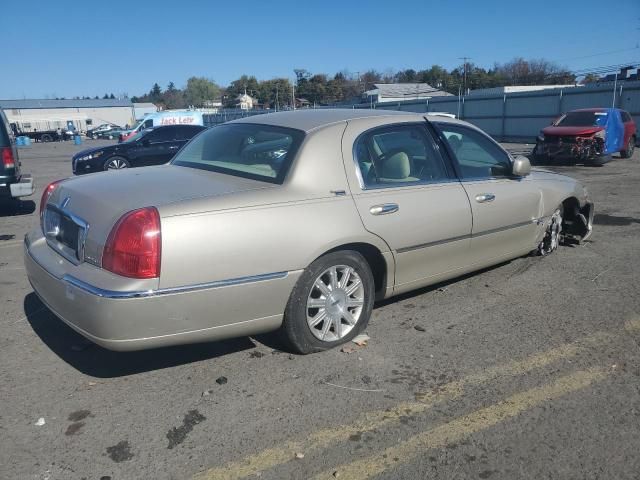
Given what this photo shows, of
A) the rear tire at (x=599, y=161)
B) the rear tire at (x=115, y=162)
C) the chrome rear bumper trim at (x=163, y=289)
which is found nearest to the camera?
the chrome rear bumper trim at (x=163, y=289)

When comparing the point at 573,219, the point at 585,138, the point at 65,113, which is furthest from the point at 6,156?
the point at 65,113

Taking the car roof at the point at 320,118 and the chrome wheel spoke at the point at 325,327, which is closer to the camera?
the chrome wheel spoke at the point at 325,327

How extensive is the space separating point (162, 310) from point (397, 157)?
2123 mm

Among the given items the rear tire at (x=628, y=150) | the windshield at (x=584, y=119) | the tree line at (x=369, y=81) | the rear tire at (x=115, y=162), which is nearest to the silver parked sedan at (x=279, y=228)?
the rear tire at (x=115, y=162)

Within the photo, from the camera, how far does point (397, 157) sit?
13.6ft

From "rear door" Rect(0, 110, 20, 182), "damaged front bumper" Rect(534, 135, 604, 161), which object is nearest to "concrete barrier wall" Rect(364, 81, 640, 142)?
"damaged front bumper" Rect(534, 135, 604, 161)

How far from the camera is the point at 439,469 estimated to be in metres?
2.49

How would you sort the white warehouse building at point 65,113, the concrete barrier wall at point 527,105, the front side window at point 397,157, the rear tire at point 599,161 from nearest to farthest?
the front side window at point 397,157, the rear tire at point 599,161, the concrete barrier wall at point 527,105, the white warehouse building at point 65,113

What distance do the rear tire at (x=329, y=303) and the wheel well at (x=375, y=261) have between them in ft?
0.16

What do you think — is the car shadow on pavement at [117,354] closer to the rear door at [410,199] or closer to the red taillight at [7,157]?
the rear door at [410,199]

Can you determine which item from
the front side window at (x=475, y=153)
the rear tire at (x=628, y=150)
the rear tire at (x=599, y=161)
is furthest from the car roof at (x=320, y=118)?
the rear tire at (x=628, y=150)

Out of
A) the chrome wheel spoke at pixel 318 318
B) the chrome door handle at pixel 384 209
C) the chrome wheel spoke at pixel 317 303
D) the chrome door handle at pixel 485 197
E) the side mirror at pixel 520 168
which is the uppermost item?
the side mirror at pixel 520 168

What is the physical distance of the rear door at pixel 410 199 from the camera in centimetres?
375

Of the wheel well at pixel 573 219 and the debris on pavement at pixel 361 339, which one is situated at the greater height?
the wheel well at pixel 573 219
